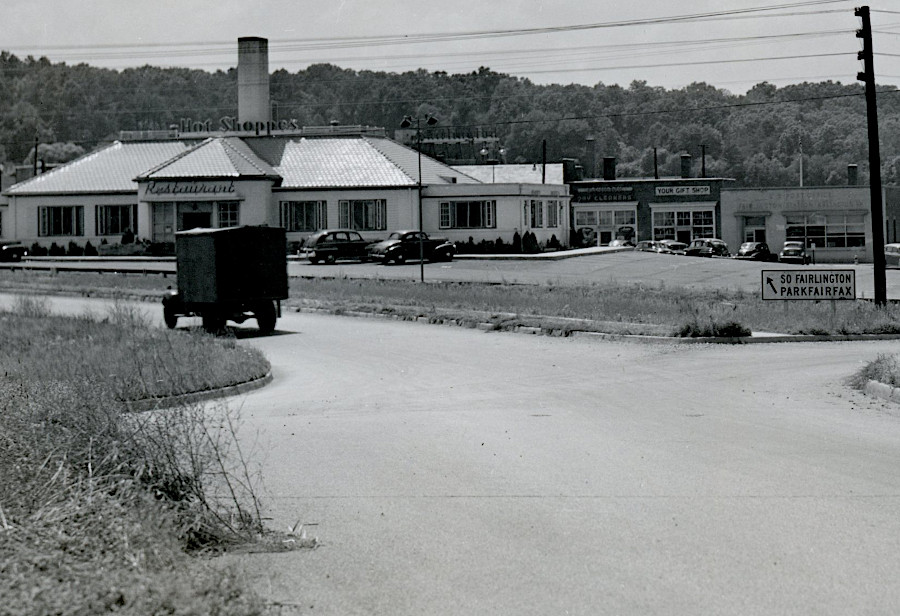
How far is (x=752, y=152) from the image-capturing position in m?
168

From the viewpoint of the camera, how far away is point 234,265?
30.6 meters

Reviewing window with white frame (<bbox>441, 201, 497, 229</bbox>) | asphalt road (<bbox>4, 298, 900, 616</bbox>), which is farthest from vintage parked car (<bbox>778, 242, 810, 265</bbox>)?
asphalt road (<bbox>4, 298, 900, 616</bbox>)

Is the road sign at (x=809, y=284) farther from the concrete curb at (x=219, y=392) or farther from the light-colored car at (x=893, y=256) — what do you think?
the light-colored car at (x=893, y=256)

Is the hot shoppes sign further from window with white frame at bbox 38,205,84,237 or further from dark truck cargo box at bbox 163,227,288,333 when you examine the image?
dark truck cargo box at bbox 163,227,288,333

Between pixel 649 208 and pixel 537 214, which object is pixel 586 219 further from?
pixel 537 214

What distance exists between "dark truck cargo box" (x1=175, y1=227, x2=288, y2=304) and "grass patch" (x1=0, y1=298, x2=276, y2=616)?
17.5 m

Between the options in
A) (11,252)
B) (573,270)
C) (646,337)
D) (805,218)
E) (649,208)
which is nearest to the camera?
(646,337)

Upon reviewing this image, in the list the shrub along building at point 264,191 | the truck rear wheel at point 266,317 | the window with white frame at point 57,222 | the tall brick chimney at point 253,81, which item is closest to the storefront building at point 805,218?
the shrub along building at point 264,191

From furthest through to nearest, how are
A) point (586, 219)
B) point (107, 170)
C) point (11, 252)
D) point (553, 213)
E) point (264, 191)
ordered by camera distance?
point (586, 219)
point (107, 170)
point (553, 213)
point (264, 191)
point (11, 252)

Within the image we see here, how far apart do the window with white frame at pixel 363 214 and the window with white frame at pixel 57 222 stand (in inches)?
653

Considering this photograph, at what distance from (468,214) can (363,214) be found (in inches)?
243

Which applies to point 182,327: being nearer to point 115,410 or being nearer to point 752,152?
point 115,410

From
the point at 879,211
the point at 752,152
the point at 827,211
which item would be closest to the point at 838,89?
the point at 752,152

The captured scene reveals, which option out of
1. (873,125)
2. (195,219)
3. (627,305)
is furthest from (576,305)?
(195,219)
